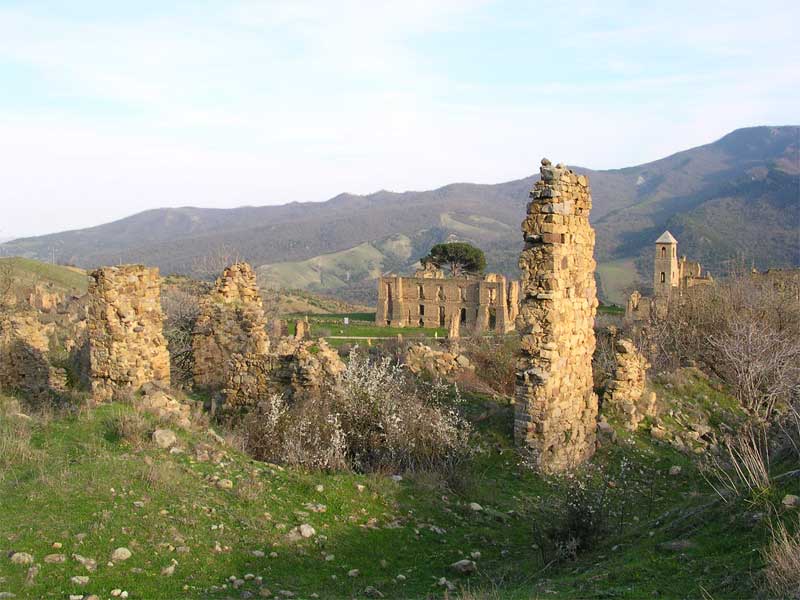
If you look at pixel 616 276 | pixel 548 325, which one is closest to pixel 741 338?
pixel 548 325

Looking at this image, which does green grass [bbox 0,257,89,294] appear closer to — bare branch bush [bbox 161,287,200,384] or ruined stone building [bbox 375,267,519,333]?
ruined stone building [bbox 375,267,519,333]

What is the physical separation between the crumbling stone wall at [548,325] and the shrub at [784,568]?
6.06 meters

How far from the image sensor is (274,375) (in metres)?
12.8

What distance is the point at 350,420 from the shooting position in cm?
1055

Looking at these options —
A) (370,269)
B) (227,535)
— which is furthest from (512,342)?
(370,269)

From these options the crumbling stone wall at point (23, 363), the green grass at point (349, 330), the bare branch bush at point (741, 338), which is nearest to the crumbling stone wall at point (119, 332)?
the crumbling stone wall at point (23, 363)

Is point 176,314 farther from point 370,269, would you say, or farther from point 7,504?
point 370,269

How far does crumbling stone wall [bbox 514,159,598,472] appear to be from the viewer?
10.7 meters

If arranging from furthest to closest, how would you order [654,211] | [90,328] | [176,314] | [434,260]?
[654,211] → [434,260] → [176,314] → [90,328]

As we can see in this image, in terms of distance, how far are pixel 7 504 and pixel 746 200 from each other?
128738 mm

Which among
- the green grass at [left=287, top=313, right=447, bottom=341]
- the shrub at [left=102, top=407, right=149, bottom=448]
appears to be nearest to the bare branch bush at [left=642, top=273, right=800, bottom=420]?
the shrub at [left=102, top=407, right=149, bottom=448]

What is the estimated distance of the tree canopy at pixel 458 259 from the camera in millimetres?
68062

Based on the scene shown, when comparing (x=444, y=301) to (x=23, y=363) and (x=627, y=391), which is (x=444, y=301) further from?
(x=627, y=391)

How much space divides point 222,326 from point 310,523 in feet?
23.9
